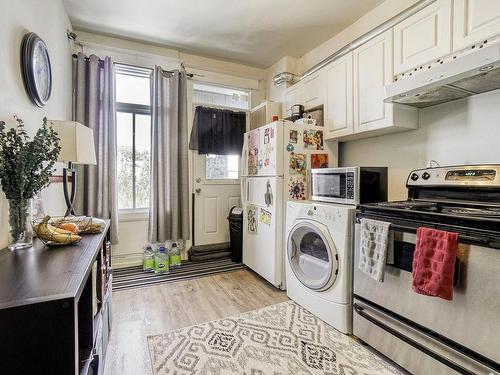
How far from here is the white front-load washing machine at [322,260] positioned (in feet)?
6.06

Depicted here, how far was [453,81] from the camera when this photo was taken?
1.53m

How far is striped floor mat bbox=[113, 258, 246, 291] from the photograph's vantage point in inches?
108

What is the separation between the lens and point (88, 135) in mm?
1790

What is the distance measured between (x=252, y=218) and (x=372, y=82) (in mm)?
1750

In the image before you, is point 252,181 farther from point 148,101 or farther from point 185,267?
point 148,101

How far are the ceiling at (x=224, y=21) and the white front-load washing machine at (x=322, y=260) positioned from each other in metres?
1.85

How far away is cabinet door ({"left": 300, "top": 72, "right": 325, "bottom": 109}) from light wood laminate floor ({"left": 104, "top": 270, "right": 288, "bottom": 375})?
197 cm

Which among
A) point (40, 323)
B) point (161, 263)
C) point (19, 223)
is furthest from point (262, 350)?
point (161, 263)

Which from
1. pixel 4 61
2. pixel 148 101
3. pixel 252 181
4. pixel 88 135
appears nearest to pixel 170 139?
pixel 148 101

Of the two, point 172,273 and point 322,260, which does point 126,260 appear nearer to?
point 172,273

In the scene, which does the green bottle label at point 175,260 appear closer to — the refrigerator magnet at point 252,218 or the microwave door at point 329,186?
the refrigerator magnet at point 252,218

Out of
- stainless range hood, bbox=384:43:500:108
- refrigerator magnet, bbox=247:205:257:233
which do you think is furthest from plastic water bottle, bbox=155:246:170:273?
stainless range hood, bbox=384:43:500:108

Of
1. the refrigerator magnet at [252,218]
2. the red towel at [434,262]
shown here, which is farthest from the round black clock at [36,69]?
the red towel at [434,262]

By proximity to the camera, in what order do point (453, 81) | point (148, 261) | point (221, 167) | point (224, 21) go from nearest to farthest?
point (453, 81) < point (224, 21) < point (148, 261) < point (221, 167)
